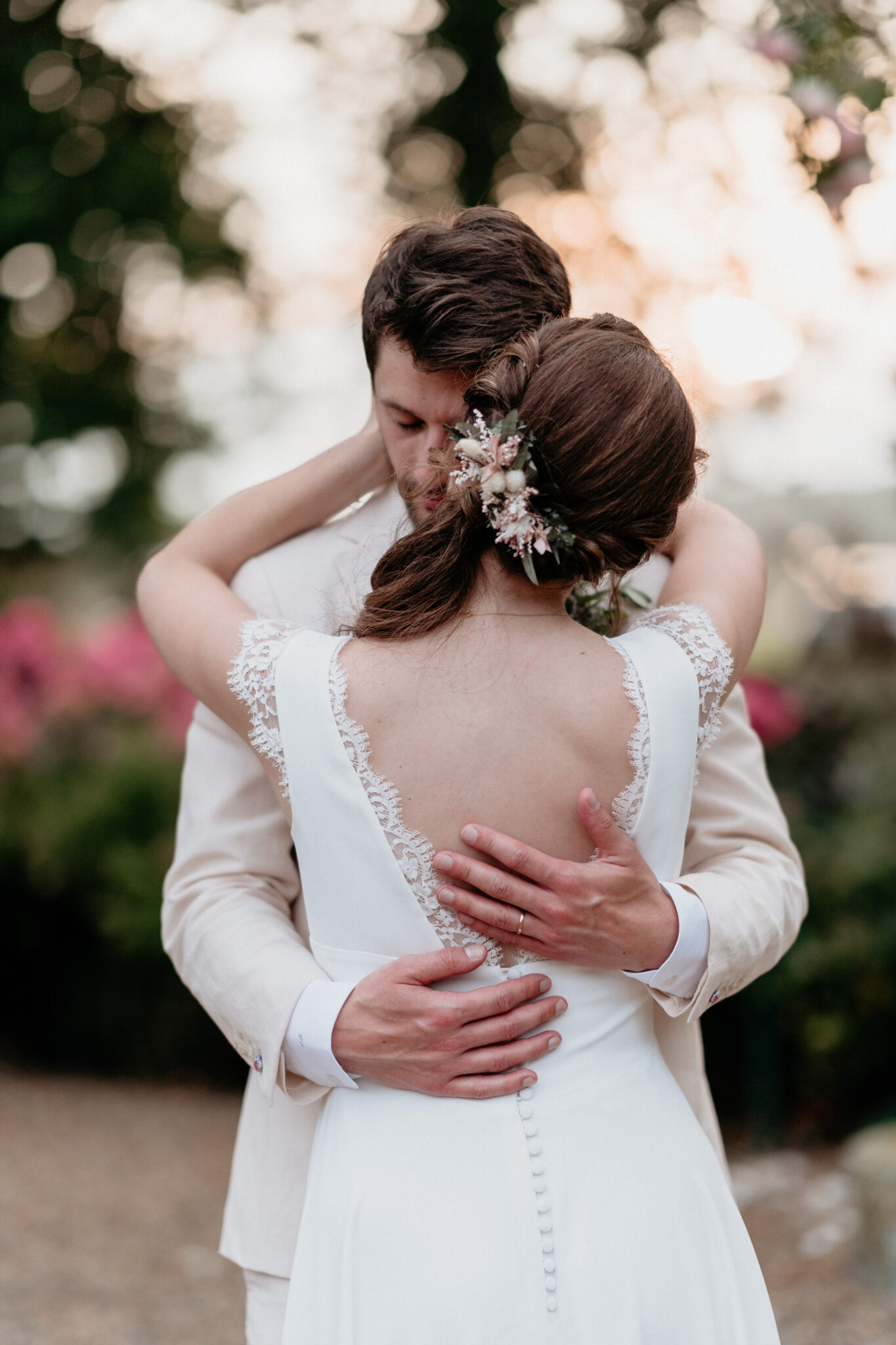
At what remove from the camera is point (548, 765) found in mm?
1670

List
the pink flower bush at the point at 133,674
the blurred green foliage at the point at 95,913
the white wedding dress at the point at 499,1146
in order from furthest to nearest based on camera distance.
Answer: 1. the pink flower bush at the point at 133,674
2. the blurred green foliage at the point at 95,913
3. the white wedding dress at the point at 499,1146

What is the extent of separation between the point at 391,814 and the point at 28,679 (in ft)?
17.5

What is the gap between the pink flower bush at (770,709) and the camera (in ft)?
16.5

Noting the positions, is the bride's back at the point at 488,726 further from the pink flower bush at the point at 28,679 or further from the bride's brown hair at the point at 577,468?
the pink flower bush at the point at 28,679

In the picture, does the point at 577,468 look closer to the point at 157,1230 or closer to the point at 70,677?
the point at 157,1230

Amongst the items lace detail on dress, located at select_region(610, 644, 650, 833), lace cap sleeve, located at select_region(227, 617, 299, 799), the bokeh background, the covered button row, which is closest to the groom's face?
lace cap sleeve, located at select_region(227, 617, 299, 799)

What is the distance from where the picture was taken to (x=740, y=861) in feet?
6.87

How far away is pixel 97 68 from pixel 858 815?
616 centimetres

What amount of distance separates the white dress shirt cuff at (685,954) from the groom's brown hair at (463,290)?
Answer: 97 centimetres

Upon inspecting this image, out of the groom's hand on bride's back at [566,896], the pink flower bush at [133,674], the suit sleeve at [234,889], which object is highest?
the groom's hand on bride's back at [566,896]

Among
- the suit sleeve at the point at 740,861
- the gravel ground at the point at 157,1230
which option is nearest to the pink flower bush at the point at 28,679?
the gravel ground at the point at 157,1230

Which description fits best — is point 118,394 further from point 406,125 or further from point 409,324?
point 409,324

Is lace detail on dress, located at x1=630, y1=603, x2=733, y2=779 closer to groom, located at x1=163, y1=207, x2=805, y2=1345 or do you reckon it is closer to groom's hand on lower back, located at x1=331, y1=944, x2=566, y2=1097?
groom, located at x1=163, y1=207, x2=805, y2=1345

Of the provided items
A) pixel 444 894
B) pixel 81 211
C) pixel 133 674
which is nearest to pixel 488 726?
pixel 444 894
